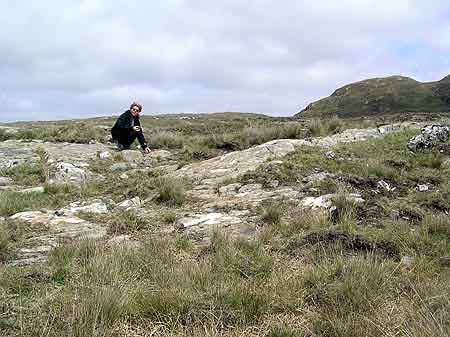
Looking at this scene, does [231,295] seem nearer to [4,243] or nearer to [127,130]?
[4,243]

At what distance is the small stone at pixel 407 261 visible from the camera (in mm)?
4188

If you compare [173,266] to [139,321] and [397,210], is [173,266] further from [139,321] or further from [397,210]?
[397,210]

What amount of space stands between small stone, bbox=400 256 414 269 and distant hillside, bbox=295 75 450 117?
65369 millimetres

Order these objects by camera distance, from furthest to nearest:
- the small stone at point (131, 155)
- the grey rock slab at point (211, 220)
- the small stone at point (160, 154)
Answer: the small stone at point (160, 154), the small stone at point (131, 155), the grey rock slab at point (211, 220)

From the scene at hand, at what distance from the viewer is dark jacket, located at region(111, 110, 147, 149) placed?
13.1 metres

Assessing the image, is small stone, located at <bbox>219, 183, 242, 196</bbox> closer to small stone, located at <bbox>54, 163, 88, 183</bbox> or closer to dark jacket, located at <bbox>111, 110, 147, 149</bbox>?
small stone, located at <bbox>54, 163, 88, 183</bbox>

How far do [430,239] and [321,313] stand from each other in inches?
84.9

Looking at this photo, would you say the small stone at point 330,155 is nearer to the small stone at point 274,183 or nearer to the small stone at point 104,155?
the small stone at point 274,183

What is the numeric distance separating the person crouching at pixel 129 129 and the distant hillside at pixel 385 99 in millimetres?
57151

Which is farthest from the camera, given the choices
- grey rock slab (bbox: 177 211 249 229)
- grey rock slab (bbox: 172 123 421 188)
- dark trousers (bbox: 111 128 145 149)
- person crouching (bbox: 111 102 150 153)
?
dark trousers (bbox: 111 128 145 149)

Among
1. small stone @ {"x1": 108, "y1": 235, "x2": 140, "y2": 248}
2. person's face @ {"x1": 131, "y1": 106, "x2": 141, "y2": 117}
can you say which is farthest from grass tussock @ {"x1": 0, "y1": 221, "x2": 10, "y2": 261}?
person's face @ {"x1": 131, "y1": 106, "x2": 141, "y2": 117}

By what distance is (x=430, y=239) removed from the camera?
477 centimetres

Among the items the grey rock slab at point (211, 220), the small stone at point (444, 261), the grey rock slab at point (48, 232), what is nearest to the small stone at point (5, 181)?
the grey rock slab at point (48, 232)

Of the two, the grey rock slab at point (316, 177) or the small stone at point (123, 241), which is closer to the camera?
the small stone at point (123, 241)
